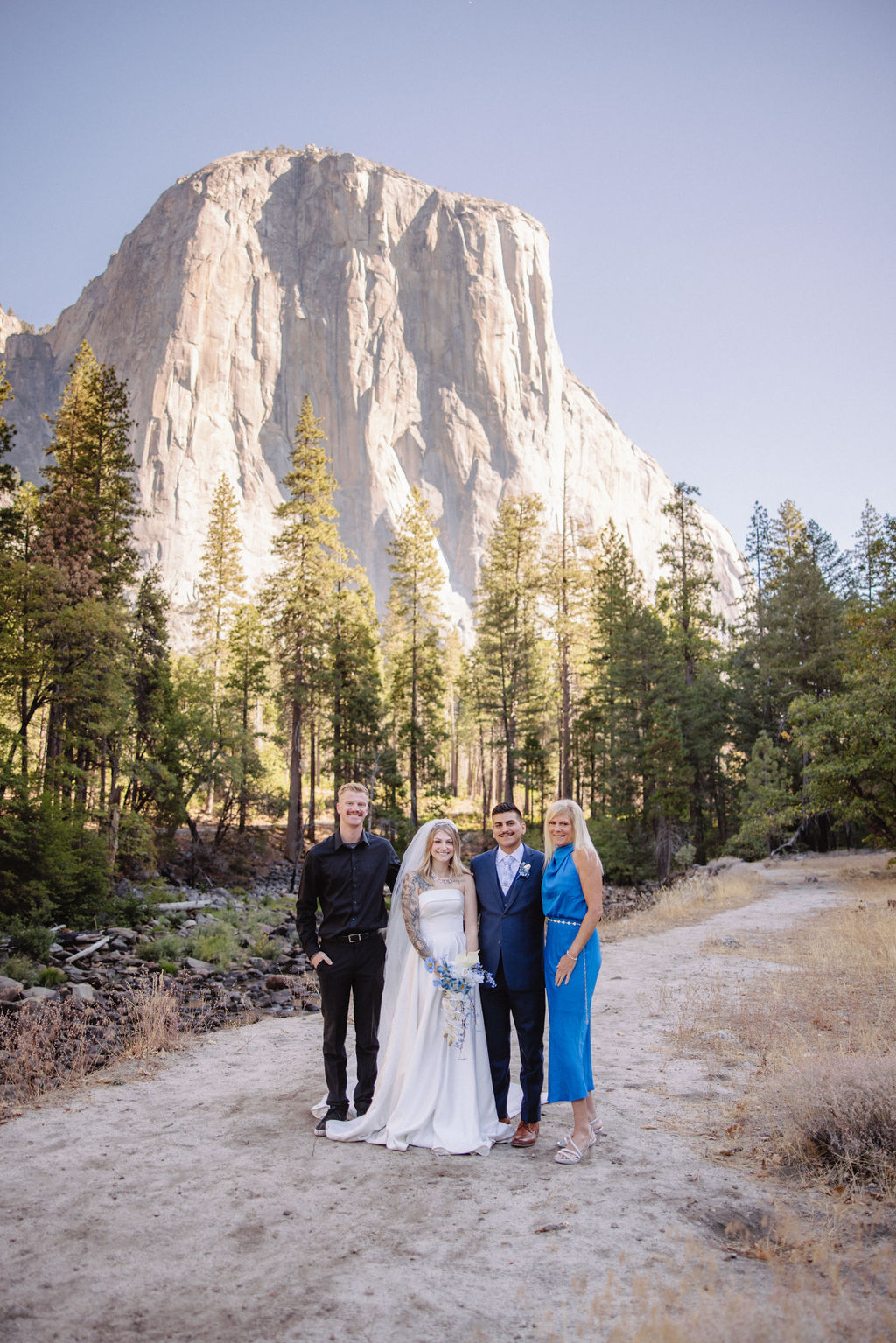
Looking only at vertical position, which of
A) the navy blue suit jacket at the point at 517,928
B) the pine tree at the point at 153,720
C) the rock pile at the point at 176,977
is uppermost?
the pine tree at the point at 153,720

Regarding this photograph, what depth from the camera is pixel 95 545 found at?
22234 mm

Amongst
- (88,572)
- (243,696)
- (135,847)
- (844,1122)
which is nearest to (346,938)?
(844,1122)

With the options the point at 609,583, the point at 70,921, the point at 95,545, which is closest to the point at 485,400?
the point at 609,583

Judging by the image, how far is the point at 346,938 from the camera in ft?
18.0

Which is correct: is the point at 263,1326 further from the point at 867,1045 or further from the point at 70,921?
the point at 70,921

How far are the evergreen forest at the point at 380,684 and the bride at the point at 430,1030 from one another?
37.1 feet

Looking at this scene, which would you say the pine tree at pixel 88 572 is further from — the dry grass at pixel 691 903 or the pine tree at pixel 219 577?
the pine tree at pixel 219 577

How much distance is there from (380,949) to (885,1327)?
11.2 ft

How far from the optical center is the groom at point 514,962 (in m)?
5.12

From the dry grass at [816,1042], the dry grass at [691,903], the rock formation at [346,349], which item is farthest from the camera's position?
the rock formation at [346,349]

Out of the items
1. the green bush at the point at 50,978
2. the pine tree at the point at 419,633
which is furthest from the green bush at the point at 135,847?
the pine tree at the point at 419,633

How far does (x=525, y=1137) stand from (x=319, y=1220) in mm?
1487

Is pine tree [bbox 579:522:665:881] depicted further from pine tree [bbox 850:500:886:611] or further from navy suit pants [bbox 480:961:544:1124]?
navy suit pants [bbox 480:961:544:1124]

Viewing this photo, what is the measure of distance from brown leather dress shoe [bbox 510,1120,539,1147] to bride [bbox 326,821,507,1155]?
0.12 meters
